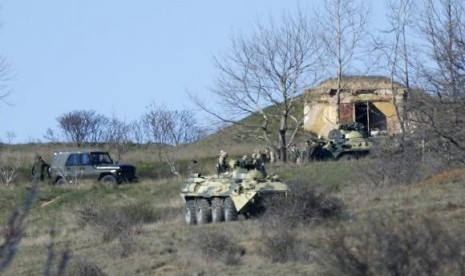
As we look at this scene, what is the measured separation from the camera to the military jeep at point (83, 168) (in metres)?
48.3

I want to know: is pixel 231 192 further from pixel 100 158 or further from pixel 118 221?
pixel 100 158

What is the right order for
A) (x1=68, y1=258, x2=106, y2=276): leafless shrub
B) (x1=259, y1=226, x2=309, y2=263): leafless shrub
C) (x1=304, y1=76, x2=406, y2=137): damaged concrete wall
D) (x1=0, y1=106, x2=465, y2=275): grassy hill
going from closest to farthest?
(x1=0, y1=106, x2=465, y2=275): grassy hill
(x1=68, y1=258, x2=106, y2=276): leafless shrub
(x1=259, y1=226, x2=309, y2=263): leafless shrub
(x1=304, y1=76, x2=406, y2=137): damaged concrete wall

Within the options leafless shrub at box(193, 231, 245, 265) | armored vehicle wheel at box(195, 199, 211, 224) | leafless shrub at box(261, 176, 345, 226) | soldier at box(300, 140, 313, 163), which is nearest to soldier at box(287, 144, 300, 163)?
soldier at box(300, 140, 313, 163)

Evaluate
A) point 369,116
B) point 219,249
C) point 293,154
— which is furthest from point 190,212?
point 369,116

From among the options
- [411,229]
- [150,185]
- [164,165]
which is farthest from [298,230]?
[164,165]

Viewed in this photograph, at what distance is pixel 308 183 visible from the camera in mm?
30141

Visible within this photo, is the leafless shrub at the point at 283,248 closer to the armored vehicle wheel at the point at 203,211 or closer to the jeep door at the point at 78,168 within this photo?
the armored vehicle wheel at the point at 203,211

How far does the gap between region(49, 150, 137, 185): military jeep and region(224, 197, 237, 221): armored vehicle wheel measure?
1625 cm

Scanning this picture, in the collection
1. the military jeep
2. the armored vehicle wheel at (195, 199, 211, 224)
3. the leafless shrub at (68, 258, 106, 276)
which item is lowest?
the leafless shrub at (68, 258, 106, 276)

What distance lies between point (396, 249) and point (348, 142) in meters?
36.4

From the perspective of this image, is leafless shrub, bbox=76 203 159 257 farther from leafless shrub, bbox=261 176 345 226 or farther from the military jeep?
the military jeep

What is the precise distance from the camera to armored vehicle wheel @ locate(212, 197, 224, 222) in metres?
32.5

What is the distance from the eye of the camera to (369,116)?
55.9 metres

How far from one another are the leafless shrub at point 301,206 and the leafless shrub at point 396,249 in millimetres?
11863
